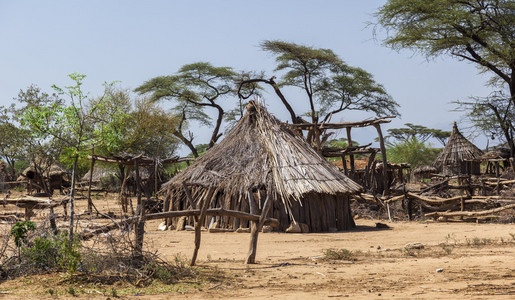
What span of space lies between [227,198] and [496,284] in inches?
292

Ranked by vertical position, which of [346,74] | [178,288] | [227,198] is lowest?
[178,288]

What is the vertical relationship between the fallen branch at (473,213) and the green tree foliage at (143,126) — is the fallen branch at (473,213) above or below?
below

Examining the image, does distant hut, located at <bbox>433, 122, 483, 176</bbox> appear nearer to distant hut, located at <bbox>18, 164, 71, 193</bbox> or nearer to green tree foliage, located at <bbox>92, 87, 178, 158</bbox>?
green tree foliage, located at <bbox>92, 87, 178, 158</bbox>

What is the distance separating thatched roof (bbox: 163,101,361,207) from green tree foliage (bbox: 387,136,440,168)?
27.1m

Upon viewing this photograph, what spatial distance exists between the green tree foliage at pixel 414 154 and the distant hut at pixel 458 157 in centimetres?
1103

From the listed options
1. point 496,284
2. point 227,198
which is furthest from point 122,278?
point 227,198

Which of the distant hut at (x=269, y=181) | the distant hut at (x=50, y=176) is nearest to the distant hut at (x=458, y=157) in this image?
the distant hut at (x=269, y=181)

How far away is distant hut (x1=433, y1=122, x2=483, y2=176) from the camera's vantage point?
89.5ft

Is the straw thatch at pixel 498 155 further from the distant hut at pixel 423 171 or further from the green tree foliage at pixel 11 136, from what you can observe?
the green tree foliage at pixel 11 136

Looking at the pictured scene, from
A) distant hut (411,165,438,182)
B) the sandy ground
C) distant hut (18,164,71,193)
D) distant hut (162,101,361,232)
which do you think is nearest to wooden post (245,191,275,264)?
the sandy ground

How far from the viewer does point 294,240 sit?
11.1m

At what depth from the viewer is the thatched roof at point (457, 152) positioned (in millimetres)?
27281

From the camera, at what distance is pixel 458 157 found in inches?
1078

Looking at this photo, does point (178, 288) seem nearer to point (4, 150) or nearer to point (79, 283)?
point (79, 283)
